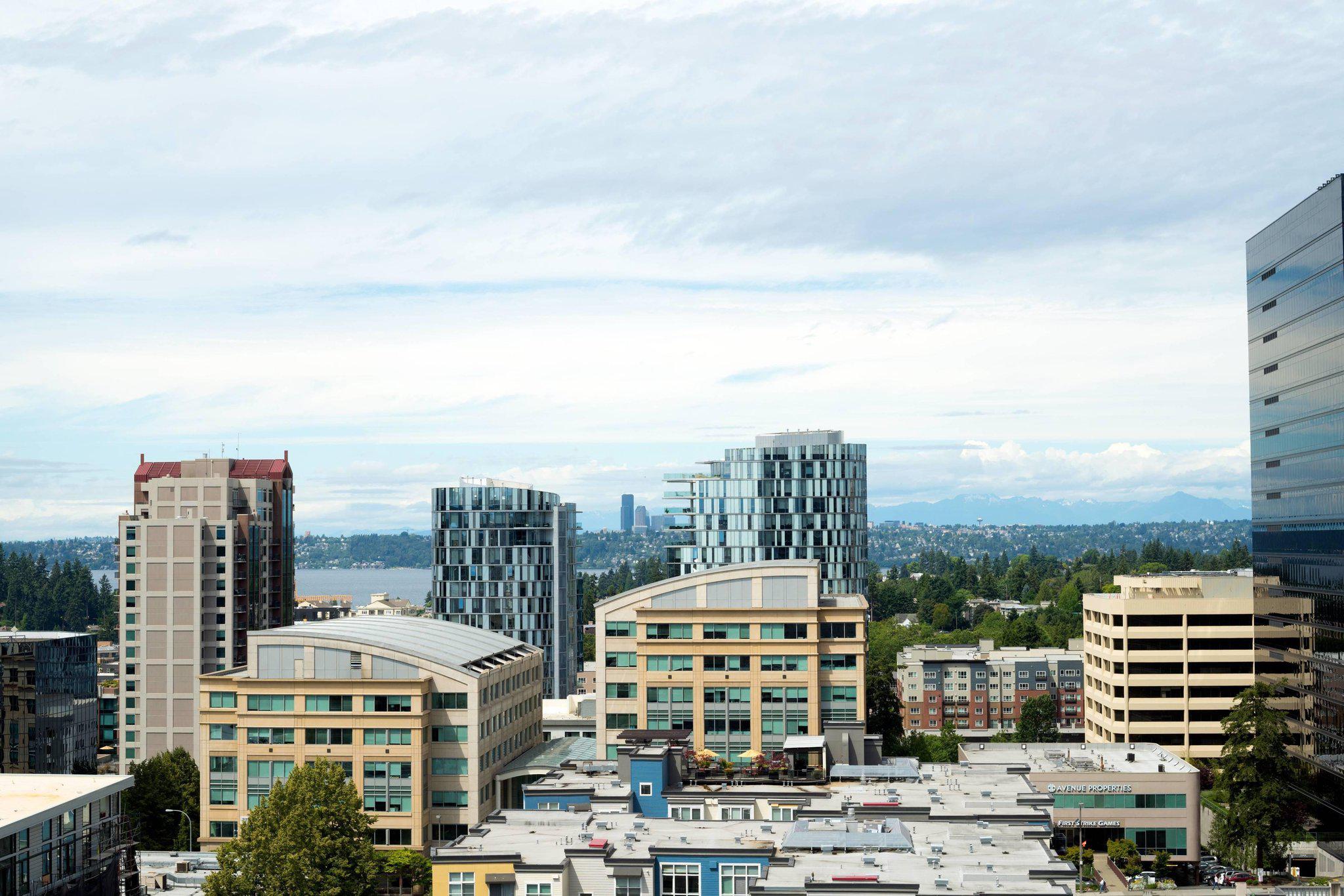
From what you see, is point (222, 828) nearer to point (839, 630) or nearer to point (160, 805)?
point (160, 805)

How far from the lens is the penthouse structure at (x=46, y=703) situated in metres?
168

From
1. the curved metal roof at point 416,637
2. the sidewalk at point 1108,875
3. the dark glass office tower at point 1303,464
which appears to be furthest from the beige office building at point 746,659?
the dark glass office tower at point 1303,464

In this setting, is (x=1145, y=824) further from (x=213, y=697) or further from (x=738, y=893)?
(x=213, y=697)

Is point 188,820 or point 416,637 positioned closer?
point 188,820

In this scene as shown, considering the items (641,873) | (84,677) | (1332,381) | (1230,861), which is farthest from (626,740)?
(84,677)

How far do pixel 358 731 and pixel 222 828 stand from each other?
1375cm

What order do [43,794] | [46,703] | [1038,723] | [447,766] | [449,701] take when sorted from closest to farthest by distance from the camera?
[43,794] → [447,766] → [449,701] → [46,703] → [1038,723]

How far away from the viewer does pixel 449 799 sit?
111 metres

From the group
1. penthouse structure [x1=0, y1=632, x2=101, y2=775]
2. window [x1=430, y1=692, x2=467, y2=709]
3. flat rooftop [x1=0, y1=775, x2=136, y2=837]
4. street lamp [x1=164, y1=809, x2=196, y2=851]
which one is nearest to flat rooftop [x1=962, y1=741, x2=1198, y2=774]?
window [x1=430, y1=692, x2=467, y2=709]

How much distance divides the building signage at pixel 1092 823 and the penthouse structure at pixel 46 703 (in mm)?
117098

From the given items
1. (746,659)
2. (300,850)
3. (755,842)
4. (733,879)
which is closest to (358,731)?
(300,850)

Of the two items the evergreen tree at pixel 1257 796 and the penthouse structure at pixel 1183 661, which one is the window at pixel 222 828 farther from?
the penthouse structure at pixel 1183 661

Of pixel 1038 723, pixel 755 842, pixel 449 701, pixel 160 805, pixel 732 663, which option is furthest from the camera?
pixel 1038 723

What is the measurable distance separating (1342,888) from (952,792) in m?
26.7
